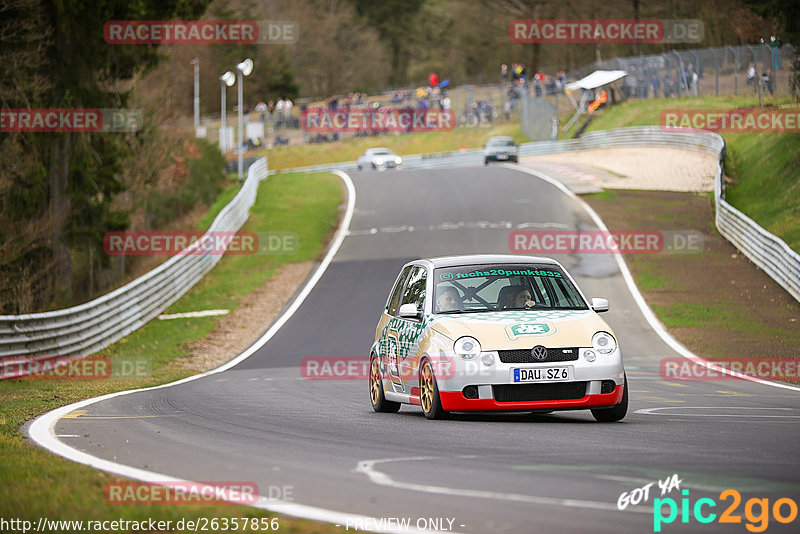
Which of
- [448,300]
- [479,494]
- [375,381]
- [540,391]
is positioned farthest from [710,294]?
[479,494]

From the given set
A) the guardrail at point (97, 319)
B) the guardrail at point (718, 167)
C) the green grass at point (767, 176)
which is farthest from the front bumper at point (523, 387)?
the green grass at point (767, 176)

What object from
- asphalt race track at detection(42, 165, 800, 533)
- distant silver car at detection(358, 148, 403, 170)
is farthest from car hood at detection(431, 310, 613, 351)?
distant silver car at detection(358, 148, 403, 170)

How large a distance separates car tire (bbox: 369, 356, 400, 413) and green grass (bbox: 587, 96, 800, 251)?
19400 millimetres

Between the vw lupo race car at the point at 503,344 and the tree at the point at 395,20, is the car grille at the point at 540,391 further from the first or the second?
the tree at the point at 395,20

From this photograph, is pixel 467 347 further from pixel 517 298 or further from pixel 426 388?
pixel 517 298

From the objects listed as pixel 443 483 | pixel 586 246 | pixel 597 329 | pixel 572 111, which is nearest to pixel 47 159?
pixel 586 246

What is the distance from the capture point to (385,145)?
88250 mm

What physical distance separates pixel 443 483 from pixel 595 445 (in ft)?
6.55

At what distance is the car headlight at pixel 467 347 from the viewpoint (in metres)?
9.95

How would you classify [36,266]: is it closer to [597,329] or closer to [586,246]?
[586,246]

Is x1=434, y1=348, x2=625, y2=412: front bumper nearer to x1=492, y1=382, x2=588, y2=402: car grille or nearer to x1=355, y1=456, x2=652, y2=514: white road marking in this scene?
x1=492, y1=382, x2=588, y2=402: car grille

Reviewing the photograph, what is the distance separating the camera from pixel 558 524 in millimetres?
5352

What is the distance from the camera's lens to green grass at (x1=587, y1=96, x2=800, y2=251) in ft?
111

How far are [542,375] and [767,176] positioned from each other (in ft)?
109
